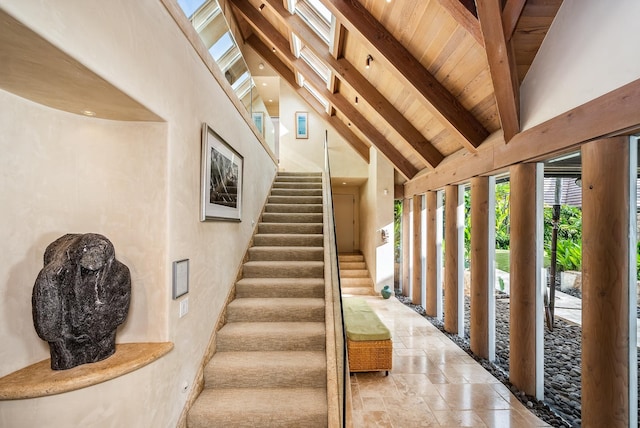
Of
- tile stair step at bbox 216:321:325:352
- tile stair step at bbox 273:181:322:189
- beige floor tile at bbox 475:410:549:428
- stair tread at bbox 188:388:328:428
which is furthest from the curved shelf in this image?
tile stair step at bbox 273:181:322:189

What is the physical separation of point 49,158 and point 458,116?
3.95 metres

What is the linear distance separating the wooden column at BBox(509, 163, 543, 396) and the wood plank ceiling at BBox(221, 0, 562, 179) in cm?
58

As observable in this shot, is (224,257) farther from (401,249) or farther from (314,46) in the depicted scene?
(401,249)

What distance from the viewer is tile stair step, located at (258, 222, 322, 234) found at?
4.59 m

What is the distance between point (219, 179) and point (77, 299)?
1.46 meters

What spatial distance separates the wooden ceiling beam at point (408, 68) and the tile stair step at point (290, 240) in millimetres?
2323

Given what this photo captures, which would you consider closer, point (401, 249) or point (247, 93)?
point (247, 93)

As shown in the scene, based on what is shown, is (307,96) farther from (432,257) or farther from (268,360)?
(268,360)

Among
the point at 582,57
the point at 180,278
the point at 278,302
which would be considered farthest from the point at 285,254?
the point at 582,57

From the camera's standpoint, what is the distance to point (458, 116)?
12.1ft

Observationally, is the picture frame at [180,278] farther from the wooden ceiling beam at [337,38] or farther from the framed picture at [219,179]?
the wooden ceiling beam at [337,38]

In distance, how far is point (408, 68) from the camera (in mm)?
3557

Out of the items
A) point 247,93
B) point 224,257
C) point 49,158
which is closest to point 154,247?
point 49,158

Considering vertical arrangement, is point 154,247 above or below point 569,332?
above
